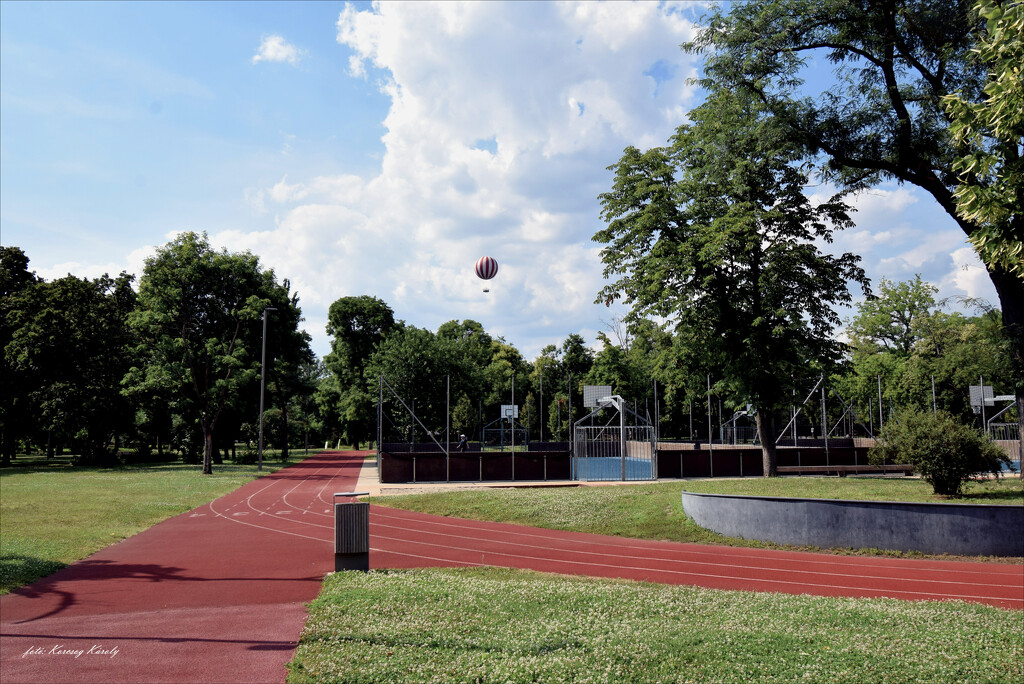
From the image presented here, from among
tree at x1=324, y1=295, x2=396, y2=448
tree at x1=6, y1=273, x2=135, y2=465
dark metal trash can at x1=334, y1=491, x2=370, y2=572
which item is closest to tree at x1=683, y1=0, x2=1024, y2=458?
dark metal trash can at x1=334, y1=491, x2=370, y2=572

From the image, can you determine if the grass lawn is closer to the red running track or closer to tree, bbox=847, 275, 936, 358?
the red running track

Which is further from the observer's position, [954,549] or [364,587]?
[954,549]

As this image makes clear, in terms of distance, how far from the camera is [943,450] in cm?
1784

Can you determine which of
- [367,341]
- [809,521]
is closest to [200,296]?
[367,341]

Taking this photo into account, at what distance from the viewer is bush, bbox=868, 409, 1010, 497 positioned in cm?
1792

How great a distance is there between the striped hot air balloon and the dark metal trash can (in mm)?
32551

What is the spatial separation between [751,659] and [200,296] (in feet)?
148

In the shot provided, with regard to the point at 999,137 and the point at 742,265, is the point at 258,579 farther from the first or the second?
the point at 742,265

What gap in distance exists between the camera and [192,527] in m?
18.3

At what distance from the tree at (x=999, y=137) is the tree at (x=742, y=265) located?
20061 millimetres

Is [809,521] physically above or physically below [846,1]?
below

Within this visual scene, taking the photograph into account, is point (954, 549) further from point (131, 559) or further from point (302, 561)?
point (131, 559)

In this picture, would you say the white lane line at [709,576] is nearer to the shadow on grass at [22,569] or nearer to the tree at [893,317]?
the shadow on grass at [22,569]

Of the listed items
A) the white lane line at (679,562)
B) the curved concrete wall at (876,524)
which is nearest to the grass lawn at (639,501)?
the curved concrete wall at (876,524)
